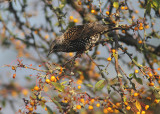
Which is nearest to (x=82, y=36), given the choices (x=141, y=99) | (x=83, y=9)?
(x=83, y=9)

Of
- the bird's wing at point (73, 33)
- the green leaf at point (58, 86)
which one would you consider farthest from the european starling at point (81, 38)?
the green leaf at point (58, 86)

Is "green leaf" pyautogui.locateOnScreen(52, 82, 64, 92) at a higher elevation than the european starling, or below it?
below

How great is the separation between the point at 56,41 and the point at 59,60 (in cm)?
134

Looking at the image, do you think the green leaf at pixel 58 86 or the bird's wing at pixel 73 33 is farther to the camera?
the bird's wing at pixel 73 33

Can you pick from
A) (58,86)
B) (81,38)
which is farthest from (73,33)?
(58,86)

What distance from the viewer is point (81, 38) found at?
12.0 feet

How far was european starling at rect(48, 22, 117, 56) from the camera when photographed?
3588 millimetres

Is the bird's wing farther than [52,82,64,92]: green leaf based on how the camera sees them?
Yes

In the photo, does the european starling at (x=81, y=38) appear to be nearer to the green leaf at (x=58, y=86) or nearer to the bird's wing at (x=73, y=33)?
the bird's wing at (x=73, y=33)

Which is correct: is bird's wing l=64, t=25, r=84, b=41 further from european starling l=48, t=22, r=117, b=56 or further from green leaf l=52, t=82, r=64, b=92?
green leaf l=52, t=82, r=64, b=92

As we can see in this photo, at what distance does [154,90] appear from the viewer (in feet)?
9.13

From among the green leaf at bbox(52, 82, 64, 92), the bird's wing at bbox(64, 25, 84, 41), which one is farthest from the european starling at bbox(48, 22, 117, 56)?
the green leaf at bbox(52, 82, 64, 92)

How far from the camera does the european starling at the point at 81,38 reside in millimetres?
3588

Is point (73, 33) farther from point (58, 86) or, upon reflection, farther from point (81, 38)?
point (58, 86)
